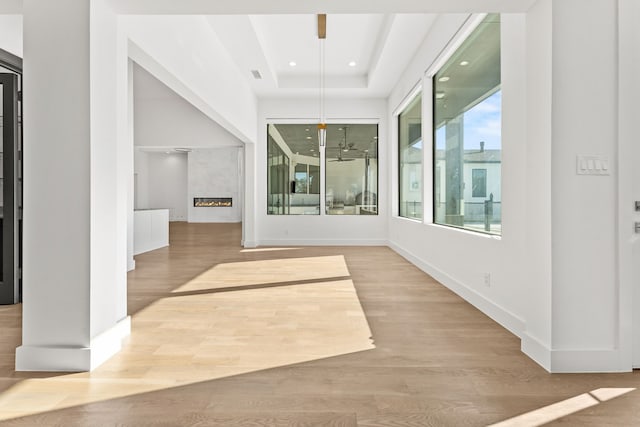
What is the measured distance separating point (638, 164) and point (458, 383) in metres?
1.68

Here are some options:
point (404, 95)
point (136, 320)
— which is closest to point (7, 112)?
point (136, 320)

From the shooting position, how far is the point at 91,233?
2.47m

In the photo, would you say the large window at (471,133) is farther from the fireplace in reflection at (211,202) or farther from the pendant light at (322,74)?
the fireplace in reflection at (211,202)

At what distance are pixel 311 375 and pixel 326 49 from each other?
19.4ft

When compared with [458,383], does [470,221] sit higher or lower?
higher

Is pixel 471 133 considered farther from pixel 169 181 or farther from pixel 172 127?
pixel 169 181

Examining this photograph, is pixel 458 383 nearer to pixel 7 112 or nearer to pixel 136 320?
pixel 136 320

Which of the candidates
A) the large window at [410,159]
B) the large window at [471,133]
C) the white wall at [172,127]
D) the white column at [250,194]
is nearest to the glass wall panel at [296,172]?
the white column at [250,194]

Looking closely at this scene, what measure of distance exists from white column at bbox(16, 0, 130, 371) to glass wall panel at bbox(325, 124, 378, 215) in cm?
724

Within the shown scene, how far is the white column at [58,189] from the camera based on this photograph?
95.7 inches

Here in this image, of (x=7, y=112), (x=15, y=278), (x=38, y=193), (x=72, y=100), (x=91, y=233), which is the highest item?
(x=7, y=112)

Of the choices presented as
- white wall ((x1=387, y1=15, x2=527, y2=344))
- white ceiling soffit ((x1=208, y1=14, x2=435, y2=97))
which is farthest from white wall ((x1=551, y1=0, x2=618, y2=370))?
white ceiling soffit ((x1=208, y1=14, x2=435, y2=97))

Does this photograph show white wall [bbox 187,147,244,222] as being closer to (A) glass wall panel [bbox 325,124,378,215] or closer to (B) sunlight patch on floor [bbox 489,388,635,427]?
(A) glass wall panel [bbox 325,124,378,215]

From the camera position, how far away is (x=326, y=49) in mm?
6996
